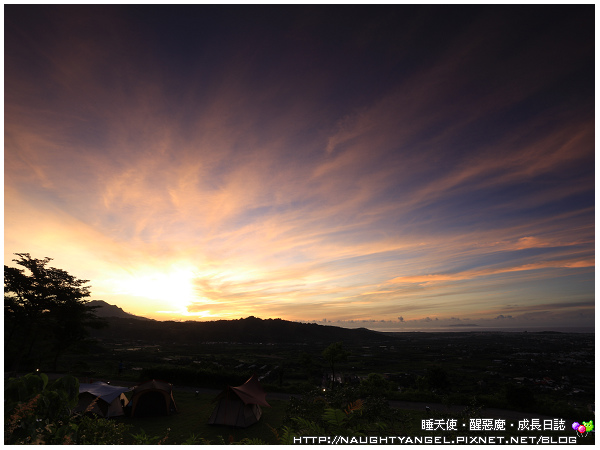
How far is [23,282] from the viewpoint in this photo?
25.3 metres

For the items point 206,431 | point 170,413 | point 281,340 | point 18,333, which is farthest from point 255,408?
point 281,340

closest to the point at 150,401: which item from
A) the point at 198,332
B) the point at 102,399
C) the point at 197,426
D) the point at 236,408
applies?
the point at 102,399

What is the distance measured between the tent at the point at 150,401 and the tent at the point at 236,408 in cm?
420

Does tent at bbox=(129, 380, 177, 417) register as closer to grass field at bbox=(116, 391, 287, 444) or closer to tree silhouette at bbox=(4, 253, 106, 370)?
grass field at bbox=(116, 391, 287, 444)

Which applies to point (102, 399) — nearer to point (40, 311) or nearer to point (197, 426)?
point (197, 426)

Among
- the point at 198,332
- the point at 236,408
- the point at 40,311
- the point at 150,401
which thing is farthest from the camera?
the point at 198,332

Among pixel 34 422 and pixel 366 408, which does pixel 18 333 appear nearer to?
pixel 34 422

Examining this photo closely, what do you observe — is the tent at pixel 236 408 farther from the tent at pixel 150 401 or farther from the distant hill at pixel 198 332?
the distant hill at pixel 198 332

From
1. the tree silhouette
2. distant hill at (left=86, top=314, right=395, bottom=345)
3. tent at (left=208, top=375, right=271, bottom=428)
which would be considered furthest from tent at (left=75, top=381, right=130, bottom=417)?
distant hill at (left=86, top=314, right=395, bottom=345)

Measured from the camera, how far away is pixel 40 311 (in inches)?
1032

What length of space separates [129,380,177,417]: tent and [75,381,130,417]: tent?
0.80 meters

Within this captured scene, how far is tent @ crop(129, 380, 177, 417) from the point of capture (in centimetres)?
1817

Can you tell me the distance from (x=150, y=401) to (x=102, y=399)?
2858 mm

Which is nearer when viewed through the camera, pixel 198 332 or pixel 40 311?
pixel 40 311
